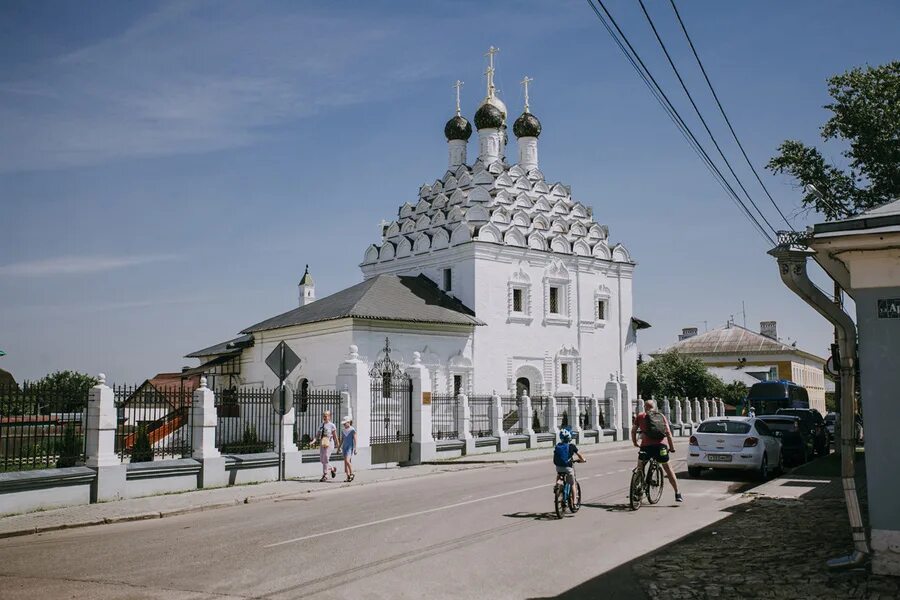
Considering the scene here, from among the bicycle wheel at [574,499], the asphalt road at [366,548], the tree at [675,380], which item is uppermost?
the tree at [675,380]

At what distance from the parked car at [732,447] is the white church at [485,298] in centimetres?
1783

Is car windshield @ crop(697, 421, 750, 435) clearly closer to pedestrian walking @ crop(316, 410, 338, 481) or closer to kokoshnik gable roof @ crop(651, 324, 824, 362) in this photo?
pedestrian walking @ crop(316, 410, 338, 481)

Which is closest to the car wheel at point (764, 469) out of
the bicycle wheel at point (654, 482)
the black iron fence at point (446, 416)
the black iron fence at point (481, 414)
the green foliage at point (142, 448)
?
the bicycle wheel at point (654, 482)

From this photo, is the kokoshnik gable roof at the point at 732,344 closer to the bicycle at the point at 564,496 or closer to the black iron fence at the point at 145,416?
the black iron fence at the point at 145,416

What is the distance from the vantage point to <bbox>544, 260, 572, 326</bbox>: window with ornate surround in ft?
140

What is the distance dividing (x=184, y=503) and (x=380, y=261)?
3259 cm

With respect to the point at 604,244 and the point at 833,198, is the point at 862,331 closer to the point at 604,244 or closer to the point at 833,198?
the point at 833,198

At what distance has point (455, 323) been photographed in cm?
3719

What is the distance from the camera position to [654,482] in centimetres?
1316

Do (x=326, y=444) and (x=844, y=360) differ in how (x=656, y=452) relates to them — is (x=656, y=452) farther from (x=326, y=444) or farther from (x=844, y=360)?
(x=326, y=444)

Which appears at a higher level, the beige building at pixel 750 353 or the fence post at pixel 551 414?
the beige building at pixel 750 353

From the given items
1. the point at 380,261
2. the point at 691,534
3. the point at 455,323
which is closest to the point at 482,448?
the point at 455,323

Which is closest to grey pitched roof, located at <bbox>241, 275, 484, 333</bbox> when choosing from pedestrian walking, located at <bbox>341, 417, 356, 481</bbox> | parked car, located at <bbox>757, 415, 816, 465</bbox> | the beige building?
pedestrian walking, located at <bbox>341, 417, 356, 481</bbox>

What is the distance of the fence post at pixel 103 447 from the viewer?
47.5 feet
